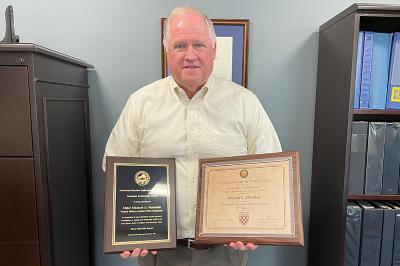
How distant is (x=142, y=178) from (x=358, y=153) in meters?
0.88

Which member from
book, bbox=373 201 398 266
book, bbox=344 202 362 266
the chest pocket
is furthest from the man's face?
book, bbox=373 201 398 266

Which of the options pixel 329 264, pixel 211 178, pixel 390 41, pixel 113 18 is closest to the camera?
pixel 211 178

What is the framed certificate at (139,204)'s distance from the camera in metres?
1.12

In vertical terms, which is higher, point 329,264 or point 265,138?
point 265,138

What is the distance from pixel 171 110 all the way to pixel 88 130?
1.95ft

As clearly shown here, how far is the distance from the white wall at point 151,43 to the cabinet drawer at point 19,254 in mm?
621

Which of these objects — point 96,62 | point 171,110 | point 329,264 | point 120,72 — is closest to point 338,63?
point 171,110

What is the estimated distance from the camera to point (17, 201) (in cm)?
111

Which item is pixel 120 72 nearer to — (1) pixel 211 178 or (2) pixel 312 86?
(1) pixel 211 178

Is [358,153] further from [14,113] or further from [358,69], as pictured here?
[14,113]

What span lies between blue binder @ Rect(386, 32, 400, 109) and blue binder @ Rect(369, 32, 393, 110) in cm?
1

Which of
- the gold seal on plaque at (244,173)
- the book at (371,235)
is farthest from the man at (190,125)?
the book at (371,235)

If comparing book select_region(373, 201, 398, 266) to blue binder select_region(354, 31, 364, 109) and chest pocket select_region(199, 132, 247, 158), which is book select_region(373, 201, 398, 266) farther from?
chest pocket select_region(199, 132, 247, 158)

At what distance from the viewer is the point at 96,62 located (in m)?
1.59
